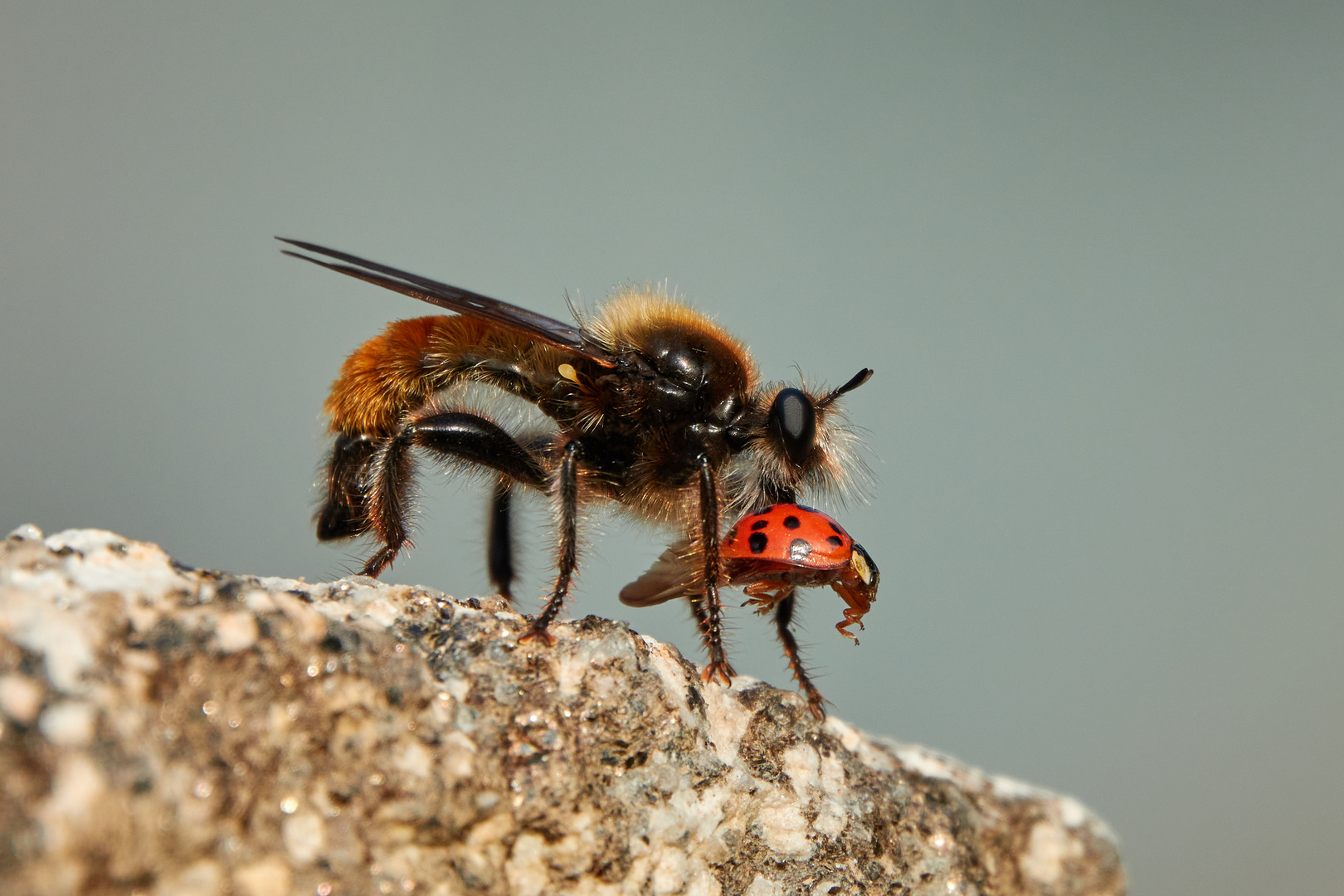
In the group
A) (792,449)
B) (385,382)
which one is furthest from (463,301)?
(792,449)

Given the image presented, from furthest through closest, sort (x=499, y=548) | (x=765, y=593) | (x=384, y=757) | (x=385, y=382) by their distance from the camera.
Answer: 1. (x=499, y=548)
2. (x=385, y=382)
3. (x=765, y=593)
4. (x=384, y=757)

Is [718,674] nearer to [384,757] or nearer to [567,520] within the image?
[567,520]

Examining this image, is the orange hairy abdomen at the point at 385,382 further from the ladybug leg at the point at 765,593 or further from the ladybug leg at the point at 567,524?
the ladybug leg at the point at 765,593

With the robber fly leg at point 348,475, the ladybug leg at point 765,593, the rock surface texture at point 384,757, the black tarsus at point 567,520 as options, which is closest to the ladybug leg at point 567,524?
the black tarsus at point 567,520

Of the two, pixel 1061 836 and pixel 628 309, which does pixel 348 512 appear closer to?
pixel 628 309

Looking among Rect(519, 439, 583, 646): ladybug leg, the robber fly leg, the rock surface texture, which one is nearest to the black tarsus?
Rect(519, 439, 583, 646): ladybug leg

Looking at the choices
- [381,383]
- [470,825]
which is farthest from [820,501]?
[470,825]

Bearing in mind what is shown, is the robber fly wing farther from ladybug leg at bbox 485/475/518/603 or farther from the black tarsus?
ladybug leg at bbox 485/475/518/603
